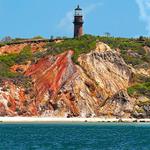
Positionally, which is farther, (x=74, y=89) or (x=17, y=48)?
(x=17, y=48)

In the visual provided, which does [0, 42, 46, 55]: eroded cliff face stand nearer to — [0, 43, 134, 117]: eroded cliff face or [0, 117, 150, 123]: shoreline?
[0, 43, 134, 117]: eroded cliff face

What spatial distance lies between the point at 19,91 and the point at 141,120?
1053 inches

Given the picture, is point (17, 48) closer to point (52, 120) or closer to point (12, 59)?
point (12, 59)

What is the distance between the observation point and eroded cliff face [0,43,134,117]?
4961 inches

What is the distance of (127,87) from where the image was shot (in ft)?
451

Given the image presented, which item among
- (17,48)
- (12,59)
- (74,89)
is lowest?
(74,89)

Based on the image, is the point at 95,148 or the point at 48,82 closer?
the point at 95,148

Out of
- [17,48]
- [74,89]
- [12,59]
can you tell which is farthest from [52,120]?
[17,48]

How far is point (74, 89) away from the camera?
421 ft

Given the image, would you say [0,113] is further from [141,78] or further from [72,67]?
[141,78]

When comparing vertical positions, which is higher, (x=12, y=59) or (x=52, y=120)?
(x=12, y=59)

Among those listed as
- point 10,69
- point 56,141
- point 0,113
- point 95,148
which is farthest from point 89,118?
point 95,148

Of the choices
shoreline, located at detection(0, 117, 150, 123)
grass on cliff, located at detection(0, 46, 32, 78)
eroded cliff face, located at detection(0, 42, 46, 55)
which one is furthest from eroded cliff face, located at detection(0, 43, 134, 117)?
eroded cliff face, located at detection(0, 42, 46, 55)

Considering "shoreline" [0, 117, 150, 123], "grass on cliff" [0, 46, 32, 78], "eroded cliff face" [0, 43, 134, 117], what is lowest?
"shoreline" [0, 117, 150, 123]
